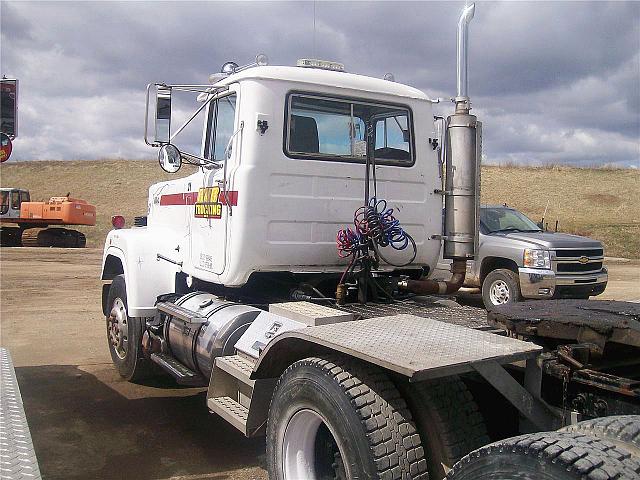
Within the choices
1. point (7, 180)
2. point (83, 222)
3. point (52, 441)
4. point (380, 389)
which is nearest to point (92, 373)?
point (52, 441)

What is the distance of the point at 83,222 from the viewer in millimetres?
29922

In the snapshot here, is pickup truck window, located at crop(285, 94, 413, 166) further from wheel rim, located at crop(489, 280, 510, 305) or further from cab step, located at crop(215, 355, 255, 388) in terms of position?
wheel rim, located at crop(489, 280, 510, 305)

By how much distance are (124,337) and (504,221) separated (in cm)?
798

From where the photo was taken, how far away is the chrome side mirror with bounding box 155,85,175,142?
16.5 ft

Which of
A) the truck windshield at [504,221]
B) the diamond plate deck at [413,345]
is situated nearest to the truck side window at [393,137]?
the diamond plate deck at [413,345]

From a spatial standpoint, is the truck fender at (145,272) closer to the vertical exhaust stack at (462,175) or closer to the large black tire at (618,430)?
the vertical exhaust stack at (462,175)

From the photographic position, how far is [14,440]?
147 inches

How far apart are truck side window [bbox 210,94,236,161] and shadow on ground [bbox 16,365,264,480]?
2350mm

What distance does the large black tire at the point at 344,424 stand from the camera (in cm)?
271

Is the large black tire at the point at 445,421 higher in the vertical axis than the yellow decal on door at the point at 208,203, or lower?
lower

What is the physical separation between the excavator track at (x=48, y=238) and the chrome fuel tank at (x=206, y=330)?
2615 centimetres

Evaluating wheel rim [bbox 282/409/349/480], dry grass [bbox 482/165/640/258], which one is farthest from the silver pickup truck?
dry grass [bbox 482/165/640/258]

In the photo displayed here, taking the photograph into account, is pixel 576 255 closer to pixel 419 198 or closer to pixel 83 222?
pixel 419 198

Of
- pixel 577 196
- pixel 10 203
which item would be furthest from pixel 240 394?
pixel 577 196
